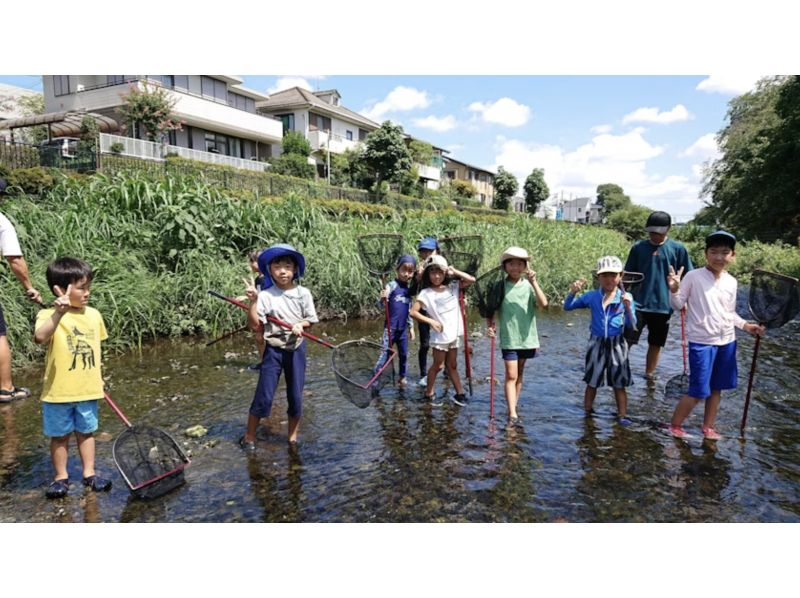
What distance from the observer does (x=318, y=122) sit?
42.3 meters

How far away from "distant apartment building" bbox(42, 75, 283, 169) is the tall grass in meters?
17.0

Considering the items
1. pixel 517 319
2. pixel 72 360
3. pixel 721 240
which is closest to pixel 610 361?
pixel 517 319

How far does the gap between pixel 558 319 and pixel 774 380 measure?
5.89 metres

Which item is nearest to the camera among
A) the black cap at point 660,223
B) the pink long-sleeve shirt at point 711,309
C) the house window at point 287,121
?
the pink long-sleeve shirt at point 711,309

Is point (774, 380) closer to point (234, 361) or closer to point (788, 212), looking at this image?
point (234, 361)

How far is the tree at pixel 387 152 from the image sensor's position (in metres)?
35.2

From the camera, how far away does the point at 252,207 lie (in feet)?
37.3

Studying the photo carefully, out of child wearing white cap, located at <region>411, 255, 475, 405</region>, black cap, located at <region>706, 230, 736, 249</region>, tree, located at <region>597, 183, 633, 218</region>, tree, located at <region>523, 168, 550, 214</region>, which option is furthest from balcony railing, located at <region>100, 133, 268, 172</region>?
tree, located at <region>597, 183, 633, 218</region>

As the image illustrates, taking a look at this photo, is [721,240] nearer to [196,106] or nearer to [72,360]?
[72,360]

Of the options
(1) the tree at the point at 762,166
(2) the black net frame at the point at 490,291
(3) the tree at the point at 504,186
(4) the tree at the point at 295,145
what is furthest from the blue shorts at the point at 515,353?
(3) the tree at the point at 504,186

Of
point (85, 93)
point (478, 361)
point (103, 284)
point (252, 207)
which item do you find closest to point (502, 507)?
point (478, 361)

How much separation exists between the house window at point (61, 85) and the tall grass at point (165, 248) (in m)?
25.7

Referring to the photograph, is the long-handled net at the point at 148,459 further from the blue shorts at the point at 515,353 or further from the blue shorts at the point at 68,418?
the blue shorts at the point at 515,353

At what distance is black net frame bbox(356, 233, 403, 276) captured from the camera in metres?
6.79
